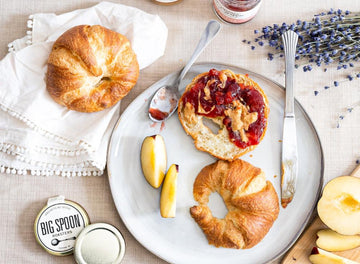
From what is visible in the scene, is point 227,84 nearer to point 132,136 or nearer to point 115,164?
point 132,136

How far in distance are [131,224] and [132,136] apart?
0.47 meters

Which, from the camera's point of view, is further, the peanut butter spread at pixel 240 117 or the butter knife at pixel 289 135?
the butter knife at pixel 289 135

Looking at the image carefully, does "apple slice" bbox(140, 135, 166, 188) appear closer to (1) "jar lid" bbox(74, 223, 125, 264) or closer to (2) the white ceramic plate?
(2) the white ceramic plate

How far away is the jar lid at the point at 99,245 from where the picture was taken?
2164 mm

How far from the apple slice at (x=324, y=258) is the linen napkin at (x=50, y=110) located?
1.22 m

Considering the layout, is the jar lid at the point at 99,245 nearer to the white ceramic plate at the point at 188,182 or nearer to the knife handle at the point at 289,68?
the white ceramic plate at the point at 188,182

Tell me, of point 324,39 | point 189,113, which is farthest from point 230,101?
point 324,39

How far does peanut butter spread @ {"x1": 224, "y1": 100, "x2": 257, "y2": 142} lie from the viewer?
2.12 m

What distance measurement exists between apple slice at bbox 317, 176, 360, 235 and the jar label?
3.37ft

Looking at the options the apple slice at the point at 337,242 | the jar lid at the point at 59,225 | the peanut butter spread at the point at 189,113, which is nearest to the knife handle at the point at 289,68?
the peanut butter spread at the point at 189,113

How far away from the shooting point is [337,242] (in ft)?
7.17

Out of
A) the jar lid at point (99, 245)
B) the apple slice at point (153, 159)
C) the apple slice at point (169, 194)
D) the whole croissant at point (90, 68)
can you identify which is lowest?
the jar lid at point (99, 245)

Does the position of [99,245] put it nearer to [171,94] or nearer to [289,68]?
[171,94]

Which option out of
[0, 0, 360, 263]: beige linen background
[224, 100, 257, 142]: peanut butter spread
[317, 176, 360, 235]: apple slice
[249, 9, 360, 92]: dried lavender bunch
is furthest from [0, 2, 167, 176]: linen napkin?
[317, 176, 360, 235]: apple slice
